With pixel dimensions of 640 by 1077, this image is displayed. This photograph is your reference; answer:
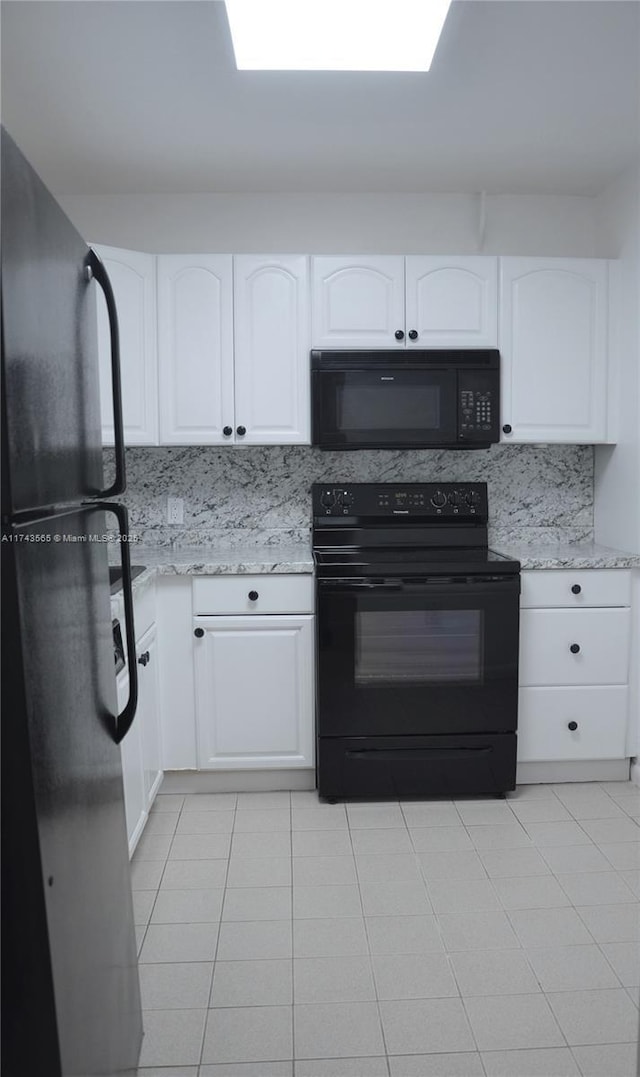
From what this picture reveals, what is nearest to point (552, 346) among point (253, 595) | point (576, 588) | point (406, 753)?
point (576, 588)

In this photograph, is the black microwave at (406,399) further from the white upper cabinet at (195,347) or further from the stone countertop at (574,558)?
the stone countertop at (574,558)

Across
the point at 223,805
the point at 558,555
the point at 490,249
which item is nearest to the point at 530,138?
the point at 490,249

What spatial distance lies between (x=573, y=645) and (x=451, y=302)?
144 cm

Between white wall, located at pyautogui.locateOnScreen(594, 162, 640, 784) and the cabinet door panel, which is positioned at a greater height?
white wall, located at pyautogui.locateOnScreen(594, 162, 640, 784)

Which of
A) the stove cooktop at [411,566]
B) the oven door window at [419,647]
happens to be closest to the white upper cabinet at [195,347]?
the stove cooktop at [411,566]

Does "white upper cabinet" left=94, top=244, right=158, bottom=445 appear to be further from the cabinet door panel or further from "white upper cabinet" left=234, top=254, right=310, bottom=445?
the cabinet door panel

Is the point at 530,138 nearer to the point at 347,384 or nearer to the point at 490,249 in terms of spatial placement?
the point at 490,249

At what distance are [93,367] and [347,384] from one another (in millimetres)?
1734

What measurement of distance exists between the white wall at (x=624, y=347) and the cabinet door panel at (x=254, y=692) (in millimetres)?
1392

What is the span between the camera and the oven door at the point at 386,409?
3.12m

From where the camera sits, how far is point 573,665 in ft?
10.0

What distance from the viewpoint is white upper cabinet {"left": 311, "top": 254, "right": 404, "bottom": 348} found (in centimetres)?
312

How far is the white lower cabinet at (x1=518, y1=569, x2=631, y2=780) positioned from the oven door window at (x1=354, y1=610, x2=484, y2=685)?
22 centimetres

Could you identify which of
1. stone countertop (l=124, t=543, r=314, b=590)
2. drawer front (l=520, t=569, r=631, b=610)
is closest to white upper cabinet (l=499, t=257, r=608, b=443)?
drawer front (l=520, t=569, r=631, b=610)
